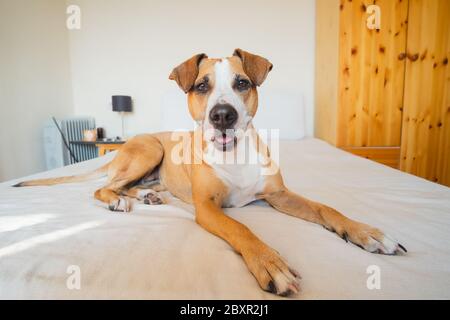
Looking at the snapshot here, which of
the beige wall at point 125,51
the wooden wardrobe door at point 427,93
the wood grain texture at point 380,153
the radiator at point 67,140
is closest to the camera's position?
the wooden wardrobe door at point 427,93

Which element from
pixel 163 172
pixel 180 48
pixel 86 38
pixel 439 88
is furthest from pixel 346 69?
pixel 86 38

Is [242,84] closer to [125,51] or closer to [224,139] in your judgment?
[224,139]

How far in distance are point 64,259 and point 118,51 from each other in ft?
11.4

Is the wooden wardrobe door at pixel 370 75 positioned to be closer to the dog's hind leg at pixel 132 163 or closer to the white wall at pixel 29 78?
the dog's hind leg at pixel 132 163

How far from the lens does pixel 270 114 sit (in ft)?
9.16

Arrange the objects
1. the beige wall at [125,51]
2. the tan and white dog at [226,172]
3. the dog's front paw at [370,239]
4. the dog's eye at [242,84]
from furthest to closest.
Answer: the beige wall at [125,51]
the dog's eye at [242,84]
the tan and white dog at [226,172]
the dog's front paw at [370,239]

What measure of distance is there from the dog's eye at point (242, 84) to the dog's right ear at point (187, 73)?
0.18 meters

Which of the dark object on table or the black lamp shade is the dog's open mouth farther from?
the dark object on table

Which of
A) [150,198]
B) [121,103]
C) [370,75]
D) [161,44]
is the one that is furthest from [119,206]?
[161,44]

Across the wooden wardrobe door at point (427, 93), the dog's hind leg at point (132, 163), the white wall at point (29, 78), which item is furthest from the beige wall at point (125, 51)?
the dog's hind leg at point (132, 163)

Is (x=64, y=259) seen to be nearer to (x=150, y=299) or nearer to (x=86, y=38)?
(x=150, y=299)

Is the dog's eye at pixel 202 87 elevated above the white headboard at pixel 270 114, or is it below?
above

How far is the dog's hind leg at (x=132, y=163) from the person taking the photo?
4.33 feet

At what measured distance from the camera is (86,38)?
3.57 m
